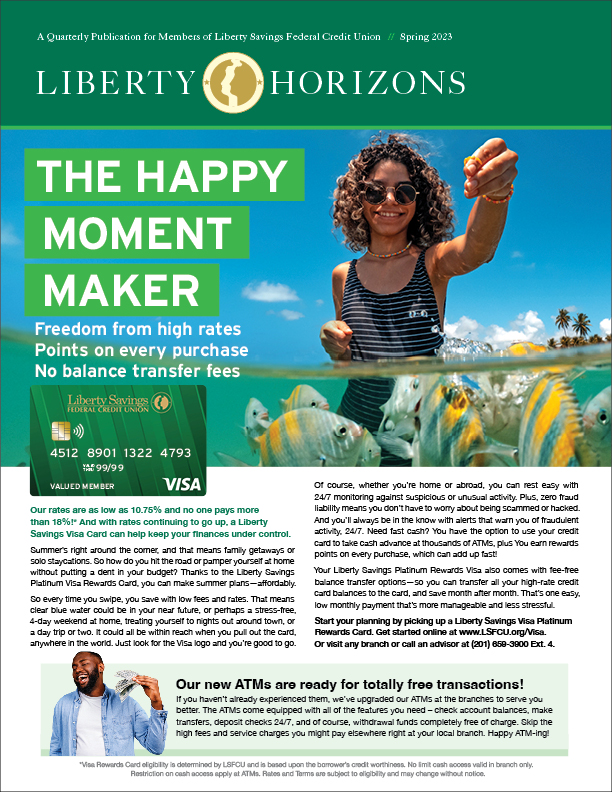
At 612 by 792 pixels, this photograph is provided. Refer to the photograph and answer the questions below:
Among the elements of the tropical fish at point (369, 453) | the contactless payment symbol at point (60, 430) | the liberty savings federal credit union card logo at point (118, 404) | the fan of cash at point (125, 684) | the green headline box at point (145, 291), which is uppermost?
the green headline box at point (145, 291)

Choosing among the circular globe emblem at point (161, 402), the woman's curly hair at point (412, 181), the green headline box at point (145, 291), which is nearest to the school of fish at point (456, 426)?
the circular globe emblem at point (161, 402)

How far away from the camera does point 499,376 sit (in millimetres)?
3791

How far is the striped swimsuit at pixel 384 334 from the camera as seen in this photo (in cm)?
371

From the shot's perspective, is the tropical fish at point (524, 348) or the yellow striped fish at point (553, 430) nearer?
the yellow striped fish at point (553, 430)

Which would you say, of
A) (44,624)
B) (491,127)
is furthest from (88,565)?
(491,127)

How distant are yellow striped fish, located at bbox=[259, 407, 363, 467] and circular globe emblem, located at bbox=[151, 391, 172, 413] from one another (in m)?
0.61

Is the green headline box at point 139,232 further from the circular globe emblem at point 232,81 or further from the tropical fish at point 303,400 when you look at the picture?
the tropical fish at point 303,400

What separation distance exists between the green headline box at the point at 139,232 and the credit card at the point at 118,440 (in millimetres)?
861

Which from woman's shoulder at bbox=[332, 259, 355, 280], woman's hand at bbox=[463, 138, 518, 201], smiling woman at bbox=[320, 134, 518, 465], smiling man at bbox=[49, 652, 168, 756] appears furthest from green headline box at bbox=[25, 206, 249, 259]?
smiling man at bbox=[49, 652, 168, 756]

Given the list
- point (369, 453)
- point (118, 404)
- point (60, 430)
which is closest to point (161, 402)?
point (118, 404)

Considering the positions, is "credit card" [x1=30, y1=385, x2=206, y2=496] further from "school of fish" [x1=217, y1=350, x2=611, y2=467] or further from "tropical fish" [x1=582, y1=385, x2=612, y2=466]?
"tropical fish" [x1=582, y1=385, x2=612, y2=466]

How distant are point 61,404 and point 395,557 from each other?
2.22 metres

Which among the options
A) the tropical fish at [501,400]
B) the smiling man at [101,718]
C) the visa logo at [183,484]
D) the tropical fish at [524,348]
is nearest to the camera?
the smiling man at [101,718]

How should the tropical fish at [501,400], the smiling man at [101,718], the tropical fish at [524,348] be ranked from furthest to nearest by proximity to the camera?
the tropical fish at [524,348] < the tropical fish at [501,400] < the smiling man at [101,718]
